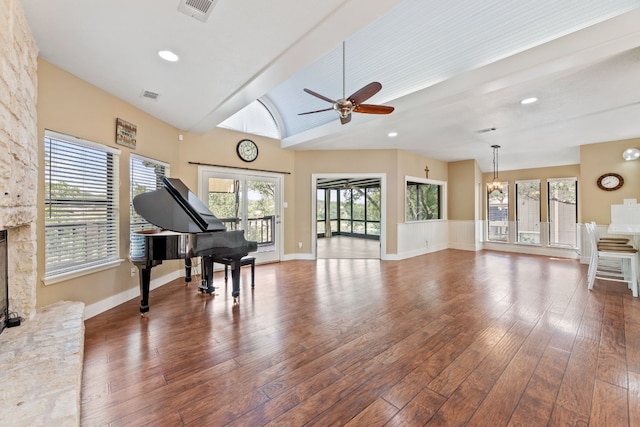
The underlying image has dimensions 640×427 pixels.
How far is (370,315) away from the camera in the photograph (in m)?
3.06

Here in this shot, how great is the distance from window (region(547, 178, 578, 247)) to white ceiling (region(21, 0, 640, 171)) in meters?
2.69

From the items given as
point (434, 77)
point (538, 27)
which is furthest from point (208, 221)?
point (538, 27)

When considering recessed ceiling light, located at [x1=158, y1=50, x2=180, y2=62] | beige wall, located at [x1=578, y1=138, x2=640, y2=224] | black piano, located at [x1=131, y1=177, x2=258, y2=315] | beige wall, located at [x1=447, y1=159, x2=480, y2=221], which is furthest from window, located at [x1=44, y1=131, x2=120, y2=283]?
beige wall, located at [x1=578, y1=138, x2=640, y2=224]

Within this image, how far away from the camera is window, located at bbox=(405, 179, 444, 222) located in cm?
698

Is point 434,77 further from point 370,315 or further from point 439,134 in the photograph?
point 370,315

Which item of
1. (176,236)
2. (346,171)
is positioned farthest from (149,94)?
(346,171)

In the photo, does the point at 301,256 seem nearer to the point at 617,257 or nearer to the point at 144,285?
the point at 144,285

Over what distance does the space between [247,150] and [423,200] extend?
4933 mm

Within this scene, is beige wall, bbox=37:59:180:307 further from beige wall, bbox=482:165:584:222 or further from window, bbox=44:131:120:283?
beige wall, bbox=482:165:584:222

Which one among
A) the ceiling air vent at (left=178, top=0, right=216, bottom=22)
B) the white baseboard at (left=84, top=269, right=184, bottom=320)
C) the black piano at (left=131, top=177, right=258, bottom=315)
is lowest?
the white baseboard at (left=84, top=269, right=184, bottom=320)

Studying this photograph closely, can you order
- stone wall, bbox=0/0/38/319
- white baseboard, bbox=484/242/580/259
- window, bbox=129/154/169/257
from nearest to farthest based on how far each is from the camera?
stone wall, bbox=0/0/38/319 < window, bbox=129/154/169/257 < white baseboard, bbox=484/242/580/259

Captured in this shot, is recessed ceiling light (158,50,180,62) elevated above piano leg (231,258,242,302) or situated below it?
above

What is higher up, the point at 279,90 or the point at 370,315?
the point at 279,90

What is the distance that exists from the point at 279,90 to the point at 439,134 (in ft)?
10.5
